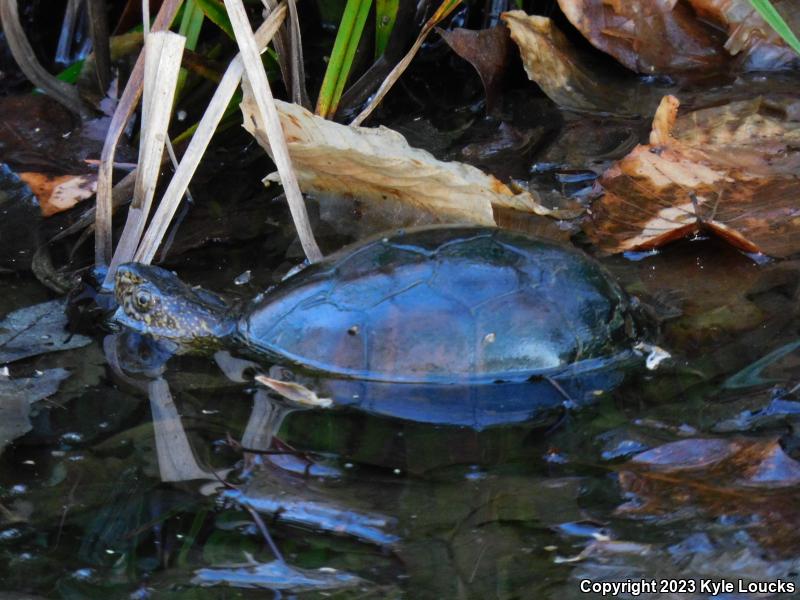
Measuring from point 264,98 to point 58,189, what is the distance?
104cm

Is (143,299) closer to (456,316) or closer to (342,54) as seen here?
(456,316)

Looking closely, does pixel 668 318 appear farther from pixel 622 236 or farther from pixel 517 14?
pixel 517 14

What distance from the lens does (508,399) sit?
94.7 inches

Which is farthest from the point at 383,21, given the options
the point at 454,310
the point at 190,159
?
the point at 454,310

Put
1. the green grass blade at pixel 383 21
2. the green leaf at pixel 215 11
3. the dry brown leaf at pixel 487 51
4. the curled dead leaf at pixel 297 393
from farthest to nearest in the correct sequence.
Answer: the dry brown leaf at pixel 487 51 → the green grass blade at pixel 383 21 → the green leaf at pixel 215 11 → the curled dead leaf at pixel 297 393

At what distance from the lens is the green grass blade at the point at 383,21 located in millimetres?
3508

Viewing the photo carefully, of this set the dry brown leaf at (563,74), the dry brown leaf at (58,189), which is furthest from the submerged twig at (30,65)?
the dry brown leaf at (563,74)

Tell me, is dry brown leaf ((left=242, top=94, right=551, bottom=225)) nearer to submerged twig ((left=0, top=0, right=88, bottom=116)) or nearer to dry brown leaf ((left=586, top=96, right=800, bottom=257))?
dry brown leaf ((left=586, top=96, right=800, bottom=257))

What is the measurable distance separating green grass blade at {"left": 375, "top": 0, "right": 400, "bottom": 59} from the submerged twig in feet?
3.55

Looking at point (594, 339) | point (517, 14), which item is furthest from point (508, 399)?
point (517, 14)

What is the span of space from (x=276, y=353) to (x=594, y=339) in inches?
31.5

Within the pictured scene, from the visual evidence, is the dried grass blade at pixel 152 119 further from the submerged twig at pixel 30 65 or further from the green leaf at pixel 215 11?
the submerged twig at pixel 30 65

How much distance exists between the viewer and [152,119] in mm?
2834

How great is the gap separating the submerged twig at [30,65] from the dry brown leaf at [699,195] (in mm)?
1967
